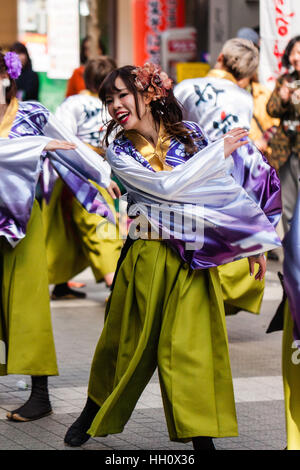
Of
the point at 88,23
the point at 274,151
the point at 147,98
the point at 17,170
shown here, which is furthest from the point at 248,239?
the point at 88,23

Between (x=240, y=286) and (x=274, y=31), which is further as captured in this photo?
(x=274, y=31)

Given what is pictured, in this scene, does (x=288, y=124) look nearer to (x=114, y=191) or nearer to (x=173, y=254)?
(x=114, y=191)

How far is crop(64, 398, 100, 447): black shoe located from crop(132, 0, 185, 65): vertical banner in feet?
42.5

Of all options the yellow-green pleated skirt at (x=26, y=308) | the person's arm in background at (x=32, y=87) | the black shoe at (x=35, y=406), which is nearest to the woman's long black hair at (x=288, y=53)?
the yellow-green pleated skirt at (x=26, y=308)

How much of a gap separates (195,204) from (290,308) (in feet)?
1.83

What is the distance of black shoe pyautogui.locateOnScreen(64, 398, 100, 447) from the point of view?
450 centimetres

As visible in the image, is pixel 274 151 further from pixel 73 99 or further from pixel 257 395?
pixel 257 395

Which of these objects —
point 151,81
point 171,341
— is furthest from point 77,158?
point 171,341

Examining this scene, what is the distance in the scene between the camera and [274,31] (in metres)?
9.32

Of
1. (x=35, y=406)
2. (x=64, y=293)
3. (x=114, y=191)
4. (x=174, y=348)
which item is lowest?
(x=64, y=293)

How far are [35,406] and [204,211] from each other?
1.48 meters

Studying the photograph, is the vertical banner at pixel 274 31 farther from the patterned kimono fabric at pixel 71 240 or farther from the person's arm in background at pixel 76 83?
the person's arm in background at pixel 76 83

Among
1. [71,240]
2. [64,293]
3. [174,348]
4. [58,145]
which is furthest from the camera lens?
[64,293]

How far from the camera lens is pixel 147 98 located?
4.30 m
